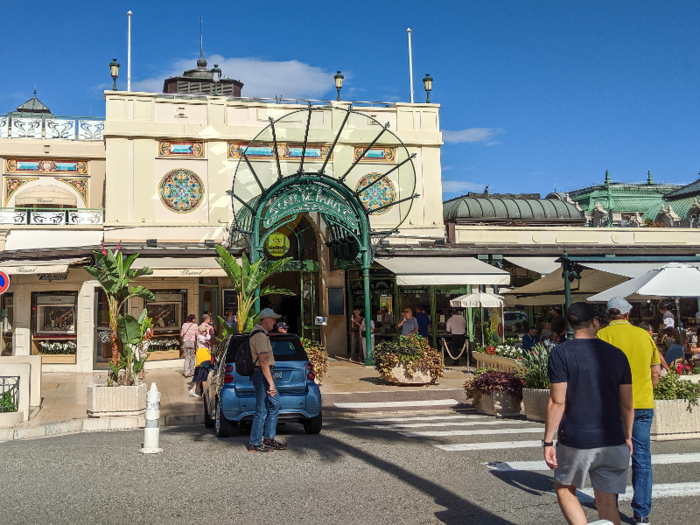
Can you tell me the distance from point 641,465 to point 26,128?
24.1m

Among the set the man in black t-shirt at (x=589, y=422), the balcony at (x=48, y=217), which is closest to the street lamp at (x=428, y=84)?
the balcony at (x=48, y=217)

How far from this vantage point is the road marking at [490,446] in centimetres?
855

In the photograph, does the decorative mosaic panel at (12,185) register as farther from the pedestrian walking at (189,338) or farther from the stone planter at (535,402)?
the stone planter at (535,402)

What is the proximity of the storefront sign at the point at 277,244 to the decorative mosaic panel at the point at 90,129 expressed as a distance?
7.43 metres

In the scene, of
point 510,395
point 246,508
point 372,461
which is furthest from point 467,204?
point 246,508

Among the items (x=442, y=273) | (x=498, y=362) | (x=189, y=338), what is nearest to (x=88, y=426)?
(x=189, y=338)

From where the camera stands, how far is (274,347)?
405 inches

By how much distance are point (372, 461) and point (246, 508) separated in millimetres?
2110

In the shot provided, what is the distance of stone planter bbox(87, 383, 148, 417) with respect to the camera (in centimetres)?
1159

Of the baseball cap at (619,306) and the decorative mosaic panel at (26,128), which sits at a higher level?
the decorative mosaic panel at (26,128)

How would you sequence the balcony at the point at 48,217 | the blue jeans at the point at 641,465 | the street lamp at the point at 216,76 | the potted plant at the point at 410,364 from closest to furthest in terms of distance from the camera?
the blue jeans at the point at 641,465 → the potted plant at the point at 410,364 → the balcony at the point at 48,217 → the street lamp at the point at 216,76

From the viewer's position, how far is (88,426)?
11.2m

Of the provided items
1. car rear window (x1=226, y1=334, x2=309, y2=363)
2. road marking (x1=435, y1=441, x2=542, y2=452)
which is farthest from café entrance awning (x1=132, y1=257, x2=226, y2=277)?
road marking (x1=435, y1=441, x2=542, y2=452)

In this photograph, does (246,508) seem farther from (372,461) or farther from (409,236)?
(409,236)
